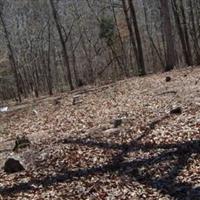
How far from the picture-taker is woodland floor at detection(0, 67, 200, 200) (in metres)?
8.95

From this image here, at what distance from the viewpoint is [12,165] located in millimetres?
11414

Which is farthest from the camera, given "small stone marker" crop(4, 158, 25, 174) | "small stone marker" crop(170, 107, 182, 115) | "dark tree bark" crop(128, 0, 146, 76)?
"dark tree bark" crop(128, 0, 146, 76)

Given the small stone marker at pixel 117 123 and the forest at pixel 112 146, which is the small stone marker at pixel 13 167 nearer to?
the forest at pixel 112 146

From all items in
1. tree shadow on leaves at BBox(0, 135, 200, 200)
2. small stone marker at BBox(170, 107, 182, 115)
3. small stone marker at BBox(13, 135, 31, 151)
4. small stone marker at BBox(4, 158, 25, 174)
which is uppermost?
small stone marker at BBox(170, 107, 182, 115)

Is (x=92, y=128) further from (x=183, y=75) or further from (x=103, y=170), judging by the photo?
(x=183, y=75)

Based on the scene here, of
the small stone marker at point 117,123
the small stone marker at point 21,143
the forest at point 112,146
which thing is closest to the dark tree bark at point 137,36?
the forest at point 112,146

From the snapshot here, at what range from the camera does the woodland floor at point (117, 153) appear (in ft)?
29.4

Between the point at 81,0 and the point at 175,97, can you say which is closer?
the point at 175,97

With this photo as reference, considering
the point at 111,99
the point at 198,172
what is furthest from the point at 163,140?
the point at 111,99

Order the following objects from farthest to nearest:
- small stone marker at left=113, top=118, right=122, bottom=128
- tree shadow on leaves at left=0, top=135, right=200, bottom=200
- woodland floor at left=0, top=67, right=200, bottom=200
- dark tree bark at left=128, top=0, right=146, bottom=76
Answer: dark tree bark at left=128, top=0, right=146, bottom=76 → small stone marker at left=113, top=118, right=122, bottom=128 → tree shadow on leaves at left=0, top=135, right=200, bottom=200 → woodland floor at left=0, top=67, right=200, bottom=200

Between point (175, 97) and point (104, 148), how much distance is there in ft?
16.4

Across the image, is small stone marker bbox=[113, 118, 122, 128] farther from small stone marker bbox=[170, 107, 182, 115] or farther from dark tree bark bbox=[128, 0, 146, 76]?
dark tree bark bbox=[128, 0, 146, 76]

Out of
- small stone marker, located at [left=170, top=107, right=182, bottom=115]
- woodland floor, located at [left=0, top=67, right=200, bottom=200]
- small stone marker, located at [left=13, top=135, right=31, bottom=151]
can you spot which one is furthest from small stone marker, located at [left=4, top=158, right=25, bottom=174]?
small stone marker, located at [left=170, top=107, right=182, bottom=115]

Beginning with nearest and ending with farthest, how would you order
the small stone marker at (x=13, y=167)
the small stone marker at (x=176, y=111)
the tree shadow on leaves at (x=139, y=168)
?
the tree shadow on leaves at (x=139, y=168) → the small stone marker at (x=13, y=167) → the small stone marker at (x=176, y=111)
